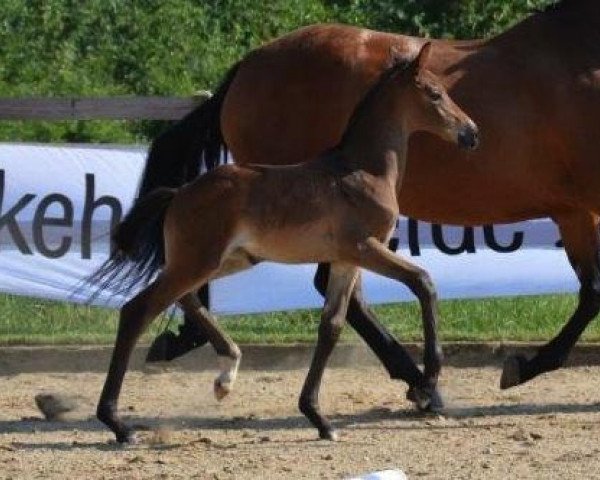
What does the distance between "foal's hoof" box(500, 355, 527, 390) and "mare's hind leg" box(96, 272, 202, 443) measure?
6.64 feet

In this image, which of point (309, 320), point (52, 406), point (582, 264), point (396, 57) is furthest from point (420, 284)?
point (309, 320)

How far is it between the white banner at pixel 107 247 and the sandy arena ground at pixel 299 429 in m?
0.62

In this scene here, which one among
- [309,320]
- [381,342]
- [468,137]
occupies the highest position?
[468,137]

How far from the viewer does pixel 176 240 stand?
7.30m

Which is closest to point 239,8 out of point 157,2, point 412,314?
point 157,2

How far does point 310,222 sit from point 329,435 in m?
0.90

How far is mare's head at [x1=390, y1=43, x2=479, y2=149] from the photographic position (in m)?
7.69

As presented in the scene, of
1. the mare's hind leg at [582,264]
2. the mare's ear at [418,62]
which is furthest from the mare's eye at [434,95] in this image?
the mare's hind leg at [582,264]

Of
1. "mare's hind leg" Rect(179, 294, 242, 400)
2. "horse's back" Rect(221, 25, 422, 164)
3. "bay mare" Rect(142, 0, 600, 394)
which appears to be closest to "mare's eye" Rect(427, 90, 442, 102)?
"bay mare" Rect(142, 0, 600, 394)

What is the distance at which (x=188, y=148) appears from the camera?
29.5 ft

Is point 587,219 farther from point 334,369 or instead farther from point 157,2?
point 157,2

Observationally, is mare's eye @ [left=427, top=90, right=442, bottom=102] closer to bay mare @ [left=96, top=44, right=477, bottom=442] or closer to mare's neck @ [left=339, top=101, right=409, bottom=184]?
bay mare @ [left=96, top=44, right=477, bottom=442]

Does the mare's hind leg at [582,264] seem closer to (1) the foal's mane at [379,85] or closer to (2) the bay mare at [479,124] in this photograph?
(2) the bay mare at [479,124]

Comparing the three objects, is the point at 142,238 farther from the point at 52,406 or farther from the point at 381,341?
the point at 381,341
